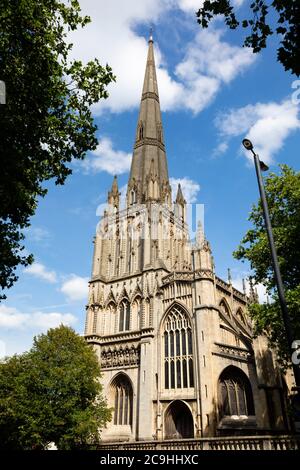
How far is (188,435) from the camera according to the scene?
85.8 ft

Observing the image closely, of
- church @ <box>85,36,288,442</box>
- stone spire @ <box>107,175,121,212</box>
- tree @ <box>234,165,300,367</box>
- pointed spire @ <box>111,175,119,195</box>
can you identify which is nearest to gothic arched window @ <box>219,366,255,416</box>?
church @ <box>85,36,288,442</box>

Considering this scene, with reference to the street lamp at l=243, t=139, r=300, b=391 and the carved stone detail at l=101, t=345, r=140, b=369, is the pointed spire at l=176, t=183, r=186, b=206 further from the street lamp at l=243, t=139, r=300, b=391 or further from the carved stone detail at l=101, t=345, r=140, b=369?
the street lamp at l=243, t=139, r=300, b=391

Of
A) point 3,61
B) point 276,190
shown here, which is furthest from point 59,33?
point 276,190

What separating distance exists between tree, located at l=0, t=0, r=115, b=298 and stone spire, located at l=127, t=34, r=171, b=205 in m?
26.1

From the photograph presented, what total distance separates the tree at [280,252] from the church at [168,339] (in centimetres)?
728

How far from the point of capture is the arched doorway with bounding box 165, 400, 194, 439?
86.7 ft

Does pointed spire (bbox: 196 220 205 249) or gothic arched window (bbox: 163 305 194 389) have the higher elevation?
pointed spire (bbox: 196 220 205 249)

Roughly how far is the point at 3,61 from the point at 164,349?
2425cm

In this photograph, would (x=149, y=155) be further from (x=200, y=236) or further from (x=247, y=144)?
(x=247, y=144)

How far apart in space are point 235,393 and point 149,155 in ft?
102

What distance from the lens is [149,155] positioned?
47344mm

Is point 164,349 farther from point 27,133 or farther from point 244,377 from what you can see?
point 27,133

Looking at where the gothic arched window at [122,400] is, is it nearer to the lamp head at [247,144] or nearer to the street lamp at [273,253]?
the street lamp at [273,253]

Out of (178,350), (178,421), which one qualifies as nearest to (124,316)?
(178,350)
